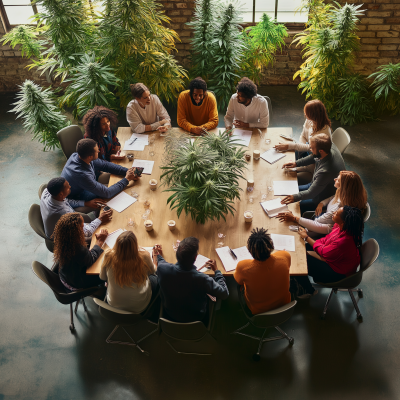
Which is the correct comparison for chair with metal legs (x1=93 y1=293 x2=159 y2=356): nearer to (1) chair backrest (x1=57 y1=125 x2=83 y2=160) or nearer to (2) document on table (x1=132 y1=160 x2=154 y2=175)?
(2) document on table (x1=132 y1=160 x2=154 y2=175)

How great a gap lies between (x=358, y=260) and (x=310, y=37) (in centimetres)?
407

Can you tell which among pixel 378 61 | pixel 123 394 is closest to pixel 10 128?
pixel 123 394

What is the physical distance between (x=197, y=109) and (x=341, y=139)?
197 centimetres

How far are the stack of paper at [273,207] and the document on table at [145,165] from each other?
1430mm

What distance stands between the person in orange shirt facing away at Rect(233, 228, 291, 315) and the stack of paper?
2.54ft

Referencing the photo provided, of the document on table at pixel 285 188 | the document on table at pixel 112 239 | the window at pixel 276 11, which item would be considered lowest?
the document on table at pixel 112 239

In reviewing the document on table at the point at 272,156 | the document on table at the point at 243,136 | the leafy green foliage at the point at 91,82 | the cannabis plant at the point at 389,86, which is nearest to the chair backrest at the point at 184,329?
the document on table at the point at 272,156

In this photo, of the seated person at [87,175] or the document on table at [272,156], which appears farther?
the document on table at [272,156]

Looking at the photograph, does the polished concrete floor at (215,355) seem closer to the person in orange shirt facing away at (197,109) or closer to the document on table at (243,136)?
the document on table at (243,136)

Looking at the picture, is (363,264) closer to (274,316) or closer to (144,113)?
(274,316)

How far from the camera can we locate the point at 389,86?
231 inches

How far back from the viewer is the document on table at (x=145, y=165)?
4309mm

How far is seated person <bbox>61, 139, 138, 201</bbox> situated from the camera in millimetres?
4000

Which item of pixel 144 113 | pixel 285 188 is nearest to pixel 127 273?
pixel 285 188
